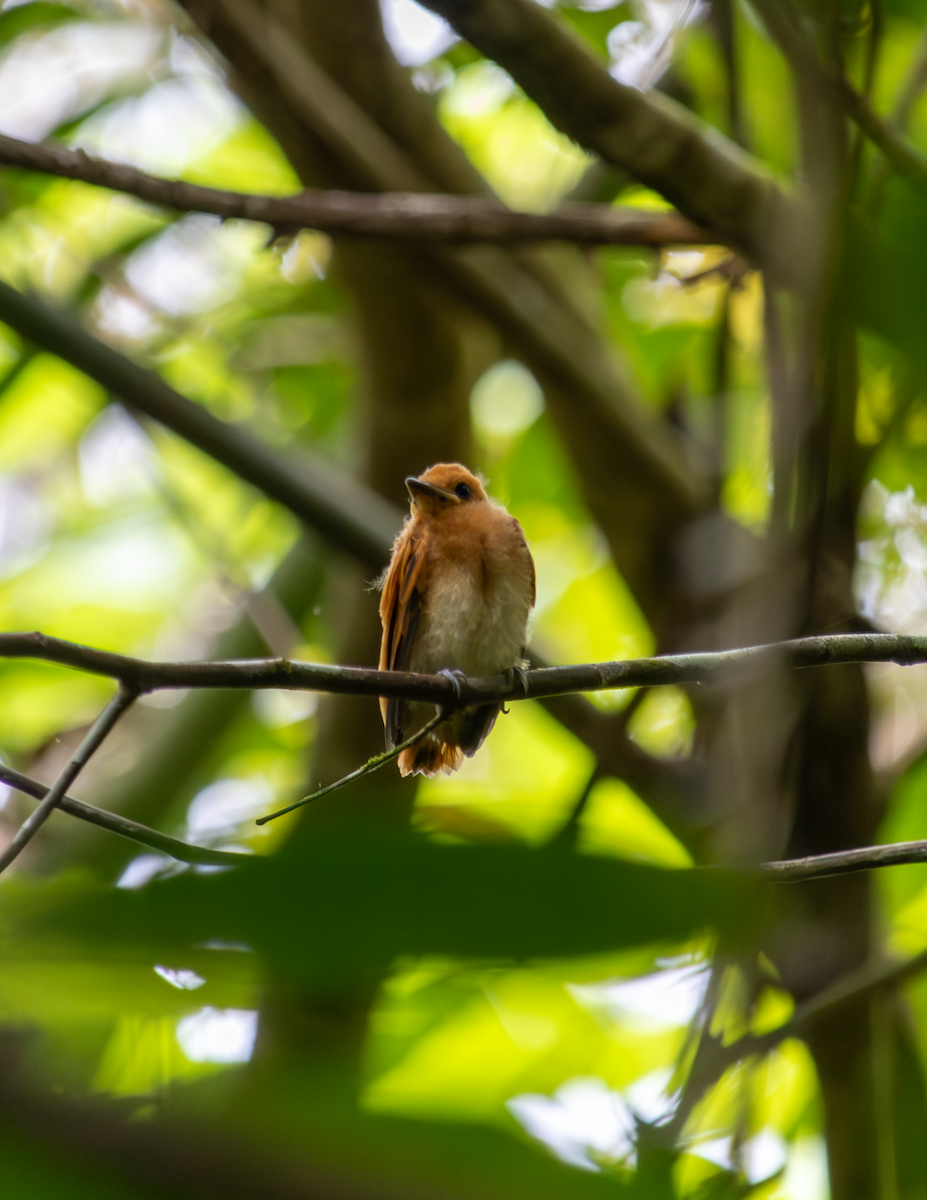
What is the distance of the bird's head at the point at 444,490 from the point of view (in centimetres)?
457

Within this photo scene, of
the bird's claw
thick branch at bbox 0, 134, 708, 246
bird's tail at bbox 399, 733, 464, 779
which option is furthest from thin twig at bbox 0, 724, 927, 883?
thick branch at bbox 0, 134, 708, 246

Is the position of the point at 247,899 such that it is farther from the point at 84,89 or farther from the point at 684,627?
the point at 84,89

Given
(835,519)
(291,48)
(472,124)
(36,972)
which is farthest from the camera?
(472,124)

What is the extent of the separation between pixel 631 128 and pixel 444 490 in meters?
1.68

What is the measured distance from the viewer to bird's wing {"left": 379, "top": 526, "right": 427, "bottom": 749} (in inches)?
170

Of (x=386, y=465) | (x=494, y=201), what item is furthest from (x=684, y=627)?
(x=494, y=201)

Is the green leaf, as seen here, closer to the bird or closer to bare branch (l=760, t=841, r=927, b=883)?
bare branch (l=760, t=841, r=927, b=883)

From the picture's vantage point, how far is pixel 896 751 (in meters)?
5.93

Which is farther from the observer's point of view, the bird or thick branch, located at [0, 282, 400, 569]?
thick branch, located at [0, 282, 400, 569]

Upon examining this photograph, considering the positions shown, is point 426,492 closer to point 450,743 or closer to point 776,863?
point 450,743

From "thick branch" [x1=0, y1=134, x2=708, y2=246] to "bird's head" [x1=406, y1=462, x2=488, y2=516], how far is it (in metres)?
1.03

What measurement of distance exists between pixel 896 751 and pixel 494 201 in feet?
11.8

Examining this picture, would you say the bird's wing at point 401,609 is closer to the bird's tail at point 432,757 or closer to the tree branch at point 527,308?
the bird's tail at point 432,757

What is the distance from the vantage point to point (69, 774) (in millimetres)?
1895
